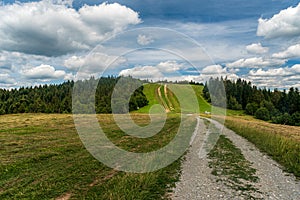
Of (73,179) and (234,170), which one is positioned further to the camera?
(234,170)

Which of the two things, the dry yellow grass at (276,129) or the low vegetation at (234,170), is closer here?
the low vegetation at (234,170)

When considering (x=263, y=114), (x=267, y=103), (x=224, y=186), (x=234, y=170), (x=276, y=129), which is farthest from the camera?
(x=267, y=103)

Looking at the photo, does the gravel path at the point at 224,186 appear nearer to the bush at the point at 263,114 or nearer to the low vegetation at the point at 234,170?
the low vegetation at the point at 234,170

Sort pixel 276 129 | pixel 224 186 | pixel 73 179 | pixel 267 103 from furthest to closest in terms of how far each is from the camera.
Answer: pixel 267 103 → pixel 276 129 → pixel 73 179 → pixel 224 186

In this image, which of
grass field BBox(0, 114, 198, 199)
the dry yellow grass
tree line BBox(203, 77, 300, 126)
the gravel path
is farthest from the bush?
grass field BBox(0, 114, 198, 199)

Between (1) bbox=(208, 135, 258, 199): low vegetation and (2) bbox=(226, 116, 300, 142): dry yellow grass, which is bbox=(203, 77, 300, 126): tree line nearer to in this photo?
(2) bbox=(226, 116, 300, 142): dry yellow grass

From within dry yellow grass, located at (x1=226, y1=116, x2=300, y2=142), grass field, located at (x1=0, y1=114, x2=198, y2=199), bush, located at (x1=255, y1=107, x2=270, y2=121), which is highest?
grass field, located at (x1=0, y1=114, x2=198, y2=199)

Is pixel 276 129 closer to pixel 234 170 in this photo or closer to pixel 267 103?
pixel 234 170

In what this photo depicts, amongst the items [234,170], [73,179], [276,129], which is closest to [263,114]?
[276,129]

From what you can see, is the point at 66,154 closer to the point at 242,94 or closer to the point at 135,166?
the point at 135,166

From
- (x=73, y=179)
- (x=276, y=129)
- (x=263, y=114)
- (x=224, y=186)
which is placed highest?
(x=224, y=186)

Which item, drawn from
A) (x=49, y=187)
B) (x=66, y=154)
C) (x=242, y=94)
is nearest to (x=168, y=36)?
(x=66, y=154)

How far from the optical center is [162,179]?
10.2 meters

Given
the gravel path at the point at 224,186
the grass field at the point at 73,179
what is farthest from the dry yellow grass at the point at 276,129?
the grass field at the point at 73,179
